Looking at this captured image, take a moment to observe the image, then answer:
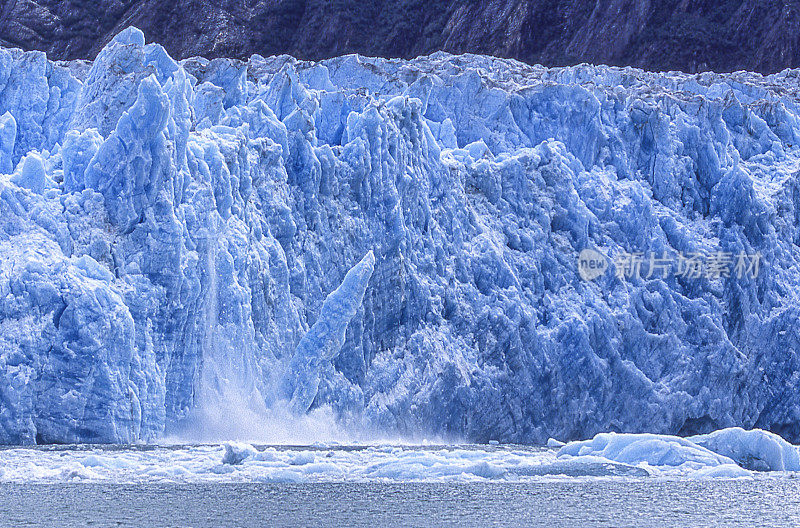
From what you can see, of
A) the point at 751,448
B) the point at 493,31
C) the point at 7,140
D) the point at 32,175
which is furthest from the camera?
the point at 493,31

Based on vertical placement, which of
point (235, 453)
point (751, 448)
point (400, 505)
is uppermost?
point (751, 448)

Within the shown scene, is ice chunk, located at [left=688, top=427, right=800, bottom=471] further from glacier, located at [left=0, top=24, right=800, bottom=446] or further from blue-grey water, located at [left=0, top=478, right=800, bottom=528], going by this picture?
blue-grey water, located at [left=0, top=478, right=800, bottom=528]

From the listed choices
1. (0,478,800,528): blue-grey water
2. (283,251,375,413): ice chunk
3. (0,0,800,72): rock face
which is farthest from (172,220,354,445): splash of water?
(0,0,800,72): rock face

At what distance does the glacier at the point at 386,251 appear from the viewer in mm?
18234

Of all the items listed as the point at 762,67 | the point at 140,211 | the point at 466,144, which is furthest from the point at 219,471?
the point at 762,67

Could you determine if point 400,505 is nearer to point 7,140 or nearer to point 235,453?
point 235,453

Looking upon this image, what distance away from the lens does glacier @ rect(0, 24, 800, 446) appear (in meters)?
→ 18.2

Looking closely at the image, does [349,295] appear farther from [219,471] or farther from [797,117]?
[797,117]

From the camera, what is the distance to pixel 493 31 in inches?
1672

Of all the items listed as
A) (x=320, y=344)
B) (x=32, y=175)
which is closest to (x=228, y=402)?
(x=320, y=344)

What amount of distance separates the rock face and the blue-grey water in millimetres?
26895

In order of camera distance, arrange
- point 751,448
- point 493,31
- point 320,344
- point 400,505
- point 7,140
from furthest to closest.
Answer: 1. point 493,31
2. point 7,140
3. point 320,344
4. point 751,448
5. point 400,505

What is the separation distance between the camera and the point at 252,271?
1994 centimetres

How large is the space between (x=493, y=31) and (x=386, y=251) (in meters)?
22.2
